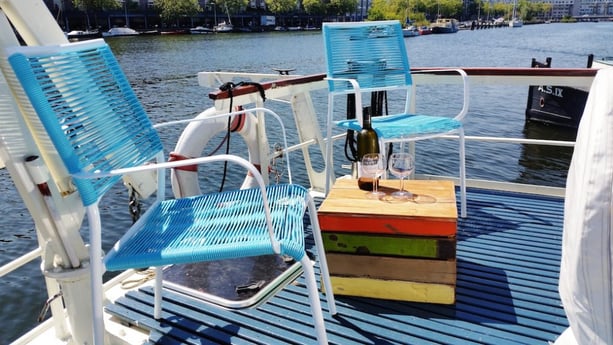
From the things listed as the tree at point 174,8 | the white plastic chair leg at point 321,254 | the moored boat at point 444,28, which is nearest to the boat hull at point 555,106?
the white plastic chair leg at point 321,254

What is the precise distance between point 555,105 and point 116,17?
59.5 metres

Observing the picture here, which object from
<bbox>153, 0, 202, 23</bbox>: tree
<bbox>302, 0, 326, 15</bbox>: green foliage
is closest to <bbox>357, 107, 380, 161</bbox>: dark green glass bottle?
<bbox>153, 0, 202, 23</bbox>: tree

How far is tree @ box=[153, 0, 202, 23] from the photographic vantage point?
2442 inches

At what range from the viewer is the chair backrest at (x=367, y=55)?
2.81m

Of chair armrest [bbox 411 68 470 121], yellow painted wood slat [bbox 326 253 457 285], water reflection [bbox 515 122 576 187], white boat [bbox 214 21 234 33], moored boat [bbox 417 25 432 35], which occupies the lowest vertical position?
water reflection [bbox 515 122 576 187]

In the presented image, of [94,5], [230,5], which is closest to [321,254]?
[94,5]

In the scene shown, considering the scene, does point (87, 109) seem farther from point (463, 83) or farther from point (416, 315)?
point (463, 83)

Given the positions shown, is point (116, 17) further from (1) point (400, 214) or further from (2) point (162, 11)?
(1) point (400, 214)

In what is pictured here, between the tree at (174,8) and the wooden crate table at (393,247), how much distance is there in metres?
65.8

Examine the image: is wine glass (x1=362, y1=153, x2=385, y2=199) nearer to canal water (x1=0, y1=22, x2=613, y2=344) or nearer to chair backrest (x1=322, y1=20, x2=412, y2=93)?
chair backrest (x1=322, y1=20, x2=412, y2=93)

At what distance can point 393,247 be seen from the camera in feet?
5.95

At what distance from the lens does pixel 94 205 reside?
1.25m

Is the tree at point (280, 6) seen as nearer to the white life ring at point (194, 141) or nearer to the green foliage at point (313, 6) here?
the green foliage at point (313, 6)

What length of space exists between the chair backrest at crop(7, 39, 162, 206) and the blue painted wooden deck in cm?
67
